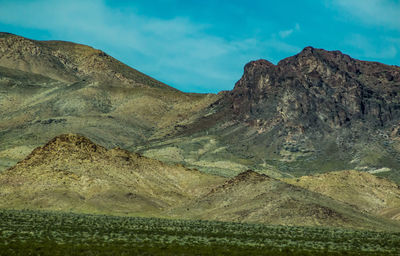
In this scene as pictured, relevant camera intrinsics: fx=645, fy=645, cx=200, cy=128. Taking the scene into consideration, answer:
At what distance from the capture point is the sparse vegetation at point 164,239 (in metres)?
61.1

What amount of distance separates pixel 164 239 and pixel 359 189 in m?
120

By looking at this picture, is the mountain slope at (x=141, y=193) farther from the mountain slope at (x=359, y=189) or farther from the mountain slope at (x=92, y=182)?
the mountain slope at (x=359, y=189)

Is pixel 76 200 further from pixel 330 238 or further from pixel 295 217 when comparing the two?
pixel 330 238

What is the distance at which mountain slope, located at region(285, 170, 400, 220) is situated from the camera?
6811 inches

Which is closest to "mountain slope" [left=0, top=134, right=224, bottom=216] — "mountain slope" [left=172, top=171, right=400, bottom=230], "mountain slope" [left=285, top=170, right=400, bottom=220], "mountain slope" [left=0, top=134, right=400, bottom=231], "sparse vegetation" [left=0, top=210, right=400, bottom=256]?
"mountain slope" [left=0, top=134, right=400, bottom=231]

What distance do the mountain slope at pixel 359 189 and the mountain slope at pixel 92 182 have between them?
34.8 meters

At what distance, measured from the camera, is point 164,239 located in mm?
74312

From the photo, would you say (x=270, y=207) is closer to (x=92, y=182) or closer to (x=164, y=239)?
(x=92, y=182)

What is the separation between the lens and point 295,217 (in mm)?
114062

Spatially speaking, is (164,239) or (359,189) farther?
(359,189)

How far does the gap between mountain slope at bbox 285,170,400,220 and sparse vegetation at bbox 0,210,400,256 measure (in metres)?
76.5

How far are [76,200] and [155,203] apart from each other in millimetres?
17489

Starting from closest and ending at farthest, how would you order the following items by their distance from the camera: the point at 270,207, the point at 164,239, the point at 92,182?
the point at 164,239 < the point at 270,207 < the point at 92,182

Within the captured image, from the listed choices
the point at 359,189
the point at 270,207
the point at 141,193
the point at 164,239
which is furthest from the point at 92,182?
the point at 359,189
